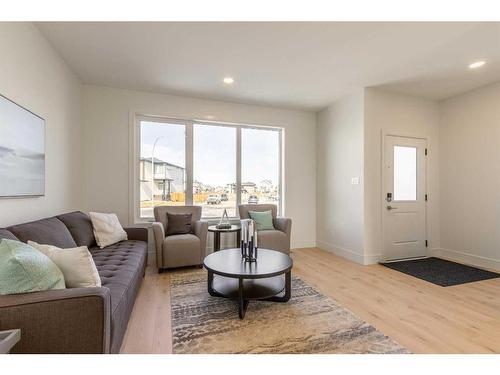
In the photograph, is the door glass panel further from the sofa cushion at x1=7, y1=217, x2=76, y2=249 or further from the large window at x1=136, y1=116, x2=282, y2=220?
the sofa cushion at x1=7, y1=217, x2=76, y2=249

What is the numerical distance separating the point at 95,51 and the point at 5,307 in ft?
8.62

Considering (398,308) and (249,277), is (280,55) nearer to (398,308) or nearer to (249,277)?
(249,277)

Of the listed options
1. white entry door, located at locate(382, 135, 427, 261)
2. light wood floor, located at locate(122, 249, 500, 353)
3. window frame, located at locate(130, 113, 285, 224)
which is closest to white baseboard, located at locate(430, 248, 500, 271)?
white entry door, located at locate(382, 135, 427, 261)

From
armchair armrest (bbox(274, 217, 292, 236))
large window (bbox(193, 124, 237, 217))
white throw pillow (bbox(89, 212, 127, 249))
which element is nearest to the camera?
white throw pillow (bbox(89, 212, 127, 249))

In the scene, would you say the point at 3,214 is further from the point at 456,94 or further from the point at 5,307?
the point at 456,94

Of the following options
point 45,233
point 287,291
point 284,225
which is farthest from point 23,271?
point 284,225

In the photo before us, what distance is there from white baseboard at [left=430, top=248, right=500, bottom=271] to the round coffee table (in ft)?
10.1

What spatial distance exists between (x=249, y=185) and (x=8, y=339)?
3.76m

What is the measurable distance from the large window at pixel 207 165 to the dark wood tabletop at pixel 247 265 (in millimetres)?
1803

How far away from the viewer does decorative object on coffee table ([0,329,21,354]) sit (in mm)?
1029

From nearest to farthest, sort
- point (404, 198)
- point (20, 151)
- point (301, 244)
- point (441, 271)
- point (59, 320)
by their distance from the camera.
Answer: point (59, 320) → point (20, 151) → point (441, 271) → point (404, 198) → point (301, 244)

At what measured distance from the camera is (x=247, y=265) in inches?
93.0
